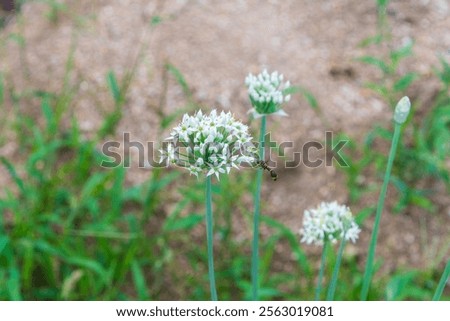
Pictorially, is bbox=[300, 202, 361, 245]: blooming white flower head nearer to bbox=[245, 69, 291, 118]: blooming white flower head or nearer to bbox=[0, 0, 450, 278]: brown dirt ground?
bbox=[245, 69, 291, 118]: blooming white flower head

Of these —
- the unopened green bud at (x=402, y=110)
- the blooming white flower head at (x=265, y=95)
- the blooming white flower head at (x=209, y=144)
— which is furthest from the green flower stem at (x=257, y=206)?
the unopened green bud at (x=402, y=110)

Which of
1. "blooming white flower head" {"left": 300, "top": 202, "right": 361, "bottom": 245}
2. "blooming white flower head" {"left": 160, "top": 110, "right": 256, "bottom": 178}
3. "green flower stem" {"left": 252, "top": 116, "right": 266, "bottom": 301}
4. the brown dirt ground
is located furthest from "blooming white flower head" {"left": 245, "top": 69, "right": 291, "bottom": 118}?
the brown dirt ground

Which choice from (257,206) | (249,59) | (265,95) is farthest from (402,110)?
(249,59)

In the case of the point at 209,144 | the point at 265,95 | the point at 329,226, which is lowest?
the point at 329,226

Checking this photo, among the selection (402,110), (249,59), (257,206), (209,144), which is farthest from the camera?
(249,59)

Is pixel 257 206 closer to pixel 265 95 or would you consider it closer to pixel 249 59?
pixel 265 95
